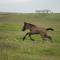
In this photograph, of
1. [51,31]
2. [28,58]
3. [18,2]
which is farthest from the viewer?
[18,2]

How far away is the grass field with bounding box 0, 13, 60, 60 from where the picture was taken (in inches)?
64.0

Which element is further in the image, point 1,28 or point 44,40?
point 1,28

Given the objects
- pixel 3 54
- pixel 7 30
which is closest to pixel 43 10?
pixel 7 30

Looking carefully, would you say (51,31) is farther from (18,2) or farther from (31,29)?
(18,2)

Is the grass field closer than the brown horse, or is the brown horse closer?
the grass field

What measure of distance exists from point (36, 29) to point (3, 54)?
448 millimetres

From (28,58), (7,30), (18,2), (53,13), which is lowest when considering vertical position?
(28,58)

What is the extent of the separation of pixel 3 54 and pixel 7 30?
295 millimetres

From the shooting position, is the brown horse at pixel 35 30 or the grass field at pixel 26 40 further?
the brown horse at pixel 35 30

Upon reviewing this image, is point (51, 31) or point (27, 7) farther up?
point (27, 7)

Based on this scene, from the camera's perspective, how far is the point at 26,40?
5.64 ft

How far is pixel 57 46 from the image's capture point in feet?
5.38

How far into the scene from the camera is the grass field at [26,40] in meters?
1.63

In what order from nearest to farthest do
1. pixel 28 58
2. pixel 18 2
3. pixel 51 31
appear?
pixel 28 58, pixel 51 31, pixel 18 2
